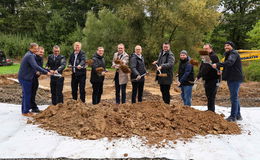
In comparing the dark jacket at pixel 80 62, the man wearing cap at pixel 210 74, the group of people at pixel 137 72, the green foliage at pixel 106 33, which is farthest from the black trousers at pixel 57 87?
the green foliage at pixel 106 33

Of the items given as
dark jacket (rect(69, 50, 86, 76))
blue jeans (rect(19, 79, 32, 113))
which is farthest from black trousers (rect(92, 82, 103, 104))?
blue jeans (rect(19, 79, 32, 113))

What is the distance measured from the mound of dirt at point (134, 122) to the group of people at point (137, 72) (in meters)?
0.56

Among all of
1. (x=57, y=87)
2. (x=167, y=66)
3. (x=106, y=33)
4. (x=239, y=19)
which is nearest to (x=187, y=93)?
(x=167, y=66)

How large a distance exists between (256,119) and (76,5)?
30807mm

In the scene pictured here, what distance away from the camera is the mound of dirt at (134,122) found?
408 cm

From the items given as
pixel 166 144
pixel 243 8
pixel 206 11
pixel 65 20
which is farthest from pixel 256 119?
pixel 65 20

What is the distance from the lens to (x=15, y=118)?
502 centimetres

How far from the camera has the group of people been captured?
491cm

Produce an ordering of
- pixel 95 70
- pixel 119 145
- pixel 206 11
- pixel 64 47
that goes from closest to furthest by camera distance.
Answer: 1. pixel 119 145
2. pixel 95 70
3. pixel 206 11
4. pixel 64 47

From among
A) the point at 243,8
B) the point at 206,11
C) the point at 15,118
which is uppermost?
the point at 243,8

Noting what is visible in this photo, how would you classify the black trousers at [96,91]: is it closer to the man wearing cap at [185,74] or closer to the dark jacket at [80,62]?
the dark jacket at [80,62]

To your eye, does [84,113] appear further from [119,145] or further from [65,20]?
[65,20]

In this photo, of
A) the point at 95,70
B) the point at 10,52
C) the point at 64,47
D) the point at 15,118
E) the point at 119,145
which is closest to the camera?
the point at 119,145

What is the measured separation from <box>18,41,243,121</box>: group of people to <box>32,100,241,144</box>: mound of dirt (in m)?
0.56
